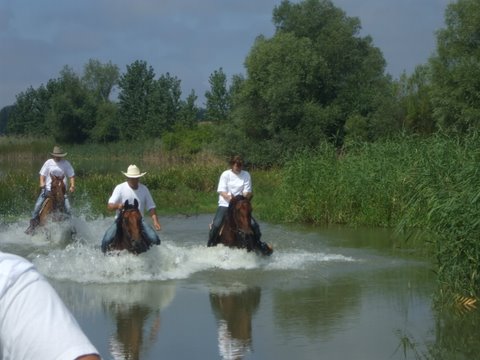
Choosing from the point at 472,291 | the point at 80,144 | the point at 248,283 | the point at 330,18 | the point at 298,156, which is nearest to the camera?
the point at 472,291

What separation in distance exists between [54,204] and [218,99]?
68.8m

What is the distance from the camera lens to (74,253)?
13117mm

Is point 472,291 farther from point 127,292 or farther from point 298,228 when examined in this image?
point 298,228

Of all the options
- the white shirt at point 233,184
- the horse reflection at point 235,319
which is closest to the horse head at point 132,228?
the horse reflection at point 235,319

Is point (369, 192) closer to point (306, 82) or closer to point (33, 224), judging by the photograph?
point (33, 224)

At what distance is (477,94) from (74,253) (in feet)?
98.1

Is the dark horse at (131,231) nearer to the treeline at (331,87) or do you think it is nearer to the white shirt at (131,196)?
the white shirt at (131,196)

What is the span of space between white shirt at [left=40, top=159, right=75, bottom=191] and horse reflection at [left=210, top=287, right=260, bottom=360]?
734cm

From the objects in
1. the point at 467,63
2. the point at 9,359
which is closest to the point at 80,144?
the point at 467,63

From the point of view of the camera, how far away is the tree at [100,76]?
124688 mm

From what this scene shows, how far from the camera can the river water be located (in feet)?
27.6

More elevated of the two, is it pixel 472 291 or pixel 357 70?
pixel 357 70

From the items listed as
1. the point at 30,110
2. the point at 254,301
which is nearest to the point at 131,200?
the point at 254,301

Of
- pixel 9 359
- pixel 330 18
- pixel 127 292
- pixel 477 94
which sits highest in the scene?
pixel 330 18
